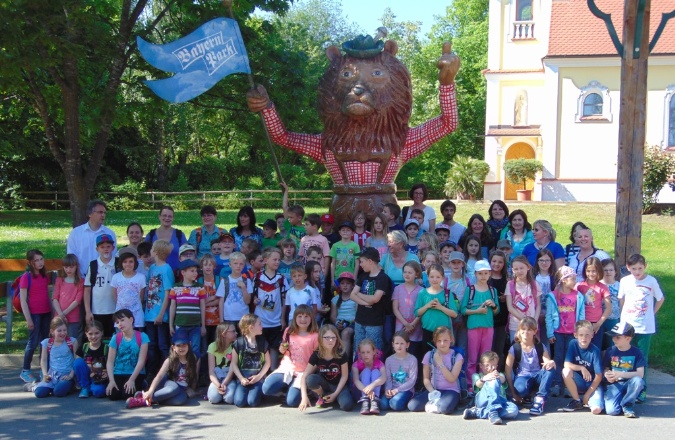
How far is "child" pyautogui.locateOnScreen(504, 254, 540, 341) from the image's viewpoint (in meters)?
6.41

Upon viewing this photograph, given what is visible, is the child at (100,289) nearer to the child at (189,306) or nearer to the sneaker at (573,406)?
the child at (189,306)

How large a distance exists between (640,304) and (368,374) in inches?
93.3

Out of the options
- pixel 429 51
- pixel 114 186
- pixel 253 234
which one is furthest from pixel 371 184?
pixel 429 51

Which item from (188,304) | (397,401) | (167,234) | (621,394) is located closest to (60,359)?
(188,304)

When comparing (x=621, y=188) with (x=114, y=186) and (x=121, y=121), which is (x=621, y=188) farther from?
(x=114, y=186)

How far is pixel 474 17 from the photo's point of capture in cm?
4278

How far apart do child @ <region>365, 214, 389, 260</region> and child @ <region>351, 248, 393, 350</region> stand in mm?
787

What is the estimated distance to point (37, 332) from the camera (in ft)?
23.8

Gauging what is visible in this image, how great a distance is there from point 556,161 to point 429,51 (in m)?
14.5

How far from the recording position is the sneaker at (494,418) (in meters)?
5.64

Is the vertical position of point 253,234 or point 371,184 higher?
point 371,184

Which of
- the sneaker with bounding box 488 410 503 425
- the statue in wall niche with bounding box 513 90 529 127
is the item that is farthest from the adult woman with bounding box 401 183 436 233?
the statue in wall niche with bounding box 513 90 529 127

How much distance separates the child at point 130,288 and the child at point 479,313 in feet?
9.34

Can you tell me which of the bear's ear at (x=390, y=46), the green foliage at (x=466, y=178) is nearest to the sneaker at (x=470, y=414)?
the bear's ear at (x=390, y=46)
